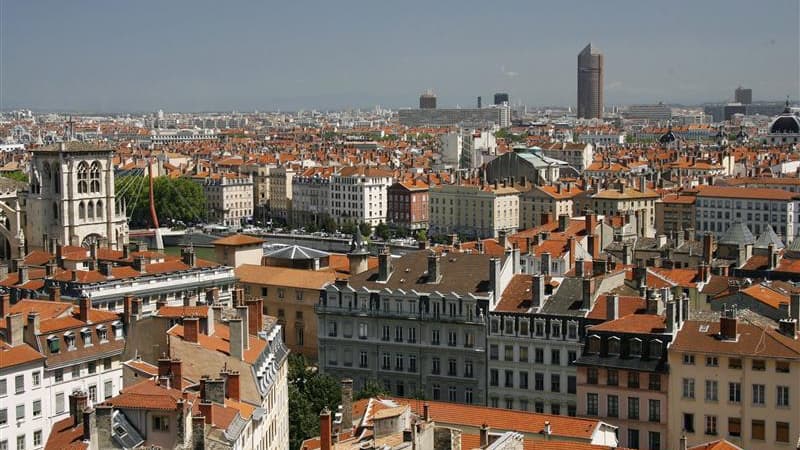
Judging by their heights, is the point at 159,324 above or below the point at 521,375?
above

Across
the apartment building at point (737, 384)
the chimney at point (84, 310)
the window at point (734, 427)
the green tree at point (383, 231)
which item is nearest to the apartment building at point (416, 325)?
the apartment building at point (737, 384)

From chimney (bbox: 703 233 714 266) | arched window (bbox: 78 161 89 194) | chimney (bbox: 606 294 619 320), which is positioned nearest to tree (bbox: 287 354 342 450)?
chimney (bbox: 606 294 619 320)

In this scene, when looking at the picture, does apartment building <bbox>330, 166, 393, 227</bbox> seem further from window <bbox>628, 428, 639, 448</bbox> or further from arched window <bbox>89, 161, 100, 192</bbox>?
window <bbox>628, 428, 639, 448</bbox>

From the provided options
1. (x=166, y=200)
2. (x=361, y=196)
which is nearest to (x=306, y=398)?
(x=361, y=196)

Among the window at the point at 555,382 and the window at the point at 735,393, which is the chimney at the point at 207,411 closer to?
the window at the point at 735,393

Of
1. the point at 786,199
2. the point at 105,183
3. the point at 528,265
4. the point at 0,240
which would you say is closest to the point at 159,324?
the point at 528,265

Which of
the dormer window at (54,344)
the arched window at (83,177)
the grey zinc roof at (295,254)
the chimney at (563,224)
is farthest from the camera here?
the arched window at (83,177)

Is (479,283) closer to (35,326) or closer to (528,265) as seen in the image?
(528,265)
